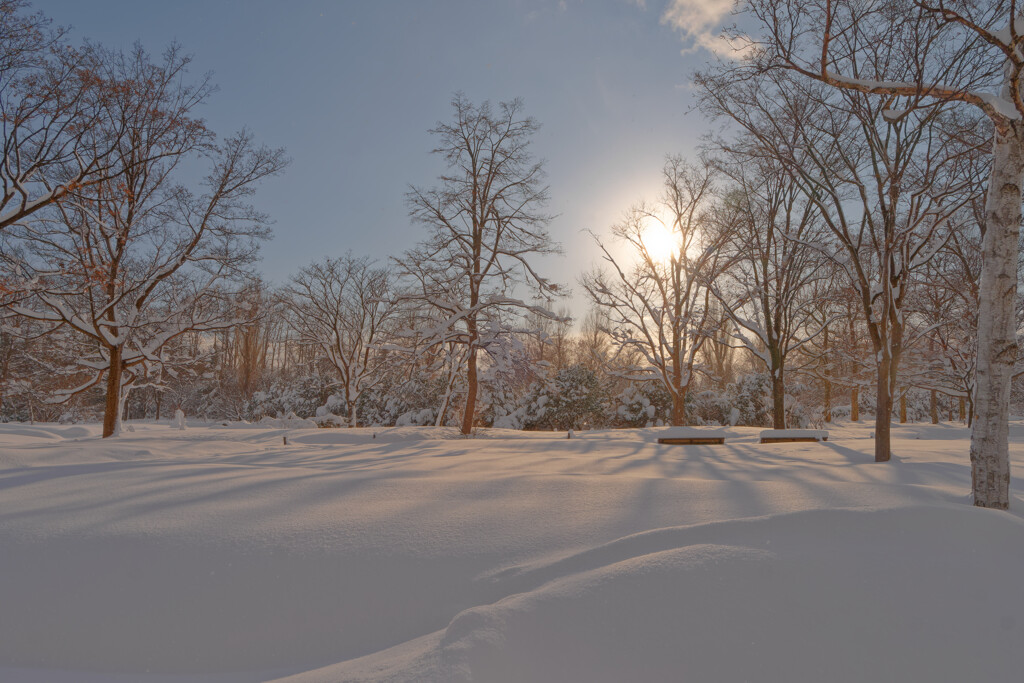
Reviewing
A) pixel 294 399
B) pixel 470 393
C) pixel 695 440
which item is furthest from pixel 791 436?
pixel 294 399

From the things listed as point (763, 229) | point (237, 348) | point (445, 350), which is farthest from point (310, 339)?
point (763, 229)

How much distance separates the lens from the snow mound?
98.4 inches

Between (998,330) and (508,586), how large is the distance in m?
4.67

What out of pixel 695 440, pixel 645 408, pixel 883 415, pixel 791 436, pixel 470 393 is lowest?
pixel 695 440

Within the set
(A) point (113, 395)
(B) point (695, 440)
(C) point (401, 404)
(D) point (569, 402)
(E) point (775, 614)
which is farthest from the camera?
(C) point (401, 404)

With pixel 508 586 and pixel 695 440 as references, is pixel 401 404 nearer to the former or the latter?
pixel 695 440

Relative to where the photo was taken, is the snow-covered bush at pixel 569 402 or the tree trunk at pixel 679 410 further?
the snow-covered bush at pixel 569 402

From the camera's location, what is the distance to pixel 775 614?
2775 millimetres

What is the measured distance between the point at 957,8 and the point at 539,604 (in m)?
7.31

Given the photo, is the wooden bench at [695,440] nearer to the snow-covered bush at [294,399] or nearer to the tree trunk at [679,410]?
the tree trunk at [679,410]

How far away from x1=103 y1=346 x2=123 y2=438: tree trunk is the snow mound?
14.4 m

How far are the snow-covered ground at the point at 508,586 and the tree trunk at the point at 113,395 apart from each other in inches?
387

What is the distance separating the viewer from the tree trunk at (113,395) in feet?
43.3

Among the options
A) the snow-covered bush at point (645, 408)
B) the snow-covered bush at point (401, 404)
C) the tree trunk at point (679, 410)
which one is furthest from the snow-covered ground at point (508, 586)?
the snow-covered bush at point (401, 404)
